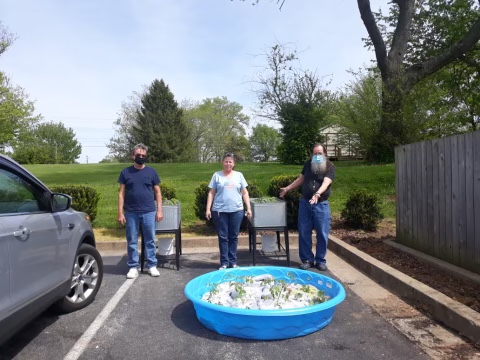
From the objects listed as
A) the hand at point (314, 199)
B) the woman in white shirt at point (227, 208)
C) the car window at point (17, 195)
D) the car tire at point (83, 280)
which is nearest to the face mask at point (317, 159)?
the hand at point (314, 199)

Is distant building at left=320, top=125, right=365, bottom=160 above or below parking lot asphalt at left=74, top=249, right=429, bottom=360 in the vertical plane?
above

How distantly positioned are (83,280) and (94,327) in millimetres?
735

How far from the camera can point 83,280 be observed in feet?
15.2

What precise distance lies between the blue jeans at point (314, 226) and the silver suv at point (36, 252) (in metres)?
2.98

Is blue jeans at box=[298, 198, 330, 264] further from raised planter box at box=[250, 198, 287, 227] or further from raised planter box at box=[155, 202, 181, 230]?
raised planter box at box=[155, 202, 181, 230]

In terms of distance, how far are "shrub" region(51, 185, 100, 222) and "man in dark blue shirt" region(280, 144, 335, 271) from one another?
15.8 feet

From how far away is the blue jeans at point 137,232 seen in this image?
5766 mm

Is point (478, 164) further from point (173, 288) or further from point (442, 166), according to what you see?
point (173, 288)

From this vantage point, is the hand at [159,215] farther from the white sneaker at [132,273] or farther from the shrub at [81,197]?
the shrub at [81,197]

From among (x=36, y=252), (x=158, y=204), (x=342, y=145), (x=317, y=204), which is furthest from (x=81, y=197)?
(x=342, y=145)

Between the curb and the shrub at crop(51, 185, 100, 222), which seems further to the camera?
the shrub at crop(51, 185, 100, 222)

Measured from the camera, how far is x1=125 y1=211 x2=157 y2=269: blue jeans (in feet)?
18.9

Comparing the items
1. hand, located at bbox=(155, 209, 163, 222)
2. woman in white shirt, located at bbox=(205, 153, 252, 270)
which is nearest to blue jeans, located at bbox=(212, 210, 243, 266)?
woman in white shirt, located at bbox=(205, 153, 252, 270)

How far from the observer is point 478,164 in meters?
4.84
